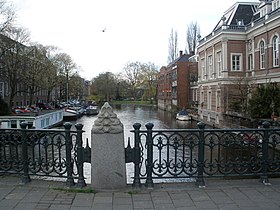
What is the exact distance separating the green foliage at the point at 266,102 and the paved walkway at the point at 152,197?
19336 millimetres

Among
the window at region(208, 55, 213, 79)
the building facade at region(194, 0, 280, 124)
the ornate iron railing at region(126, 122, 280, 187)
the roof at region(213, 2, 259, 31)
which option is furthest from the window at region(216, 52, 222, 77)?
the ornate iron railing at region(126, 122, 280, 187)

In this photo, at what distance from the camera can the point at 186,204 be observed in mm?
4500

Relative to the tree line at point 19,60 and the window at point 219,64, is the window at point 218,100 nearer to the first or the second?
the window at point 219,64

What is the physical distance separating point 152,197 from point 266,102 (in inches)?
842

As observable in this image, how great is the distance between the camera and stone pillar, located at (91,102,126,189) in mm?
5090

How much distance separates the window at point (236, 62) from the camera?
34094 mm

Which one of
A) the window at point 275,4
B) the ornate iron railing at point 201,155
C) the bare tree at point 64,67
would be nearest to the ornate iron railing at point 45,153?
the ornate iron railing at point 201,155

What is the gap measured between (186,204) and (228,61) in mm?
31611

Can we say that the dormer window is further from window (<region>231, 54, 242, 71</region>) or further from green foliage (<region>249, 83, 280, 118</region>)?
green foliage (<region>249, 83, 280, 118</region>)

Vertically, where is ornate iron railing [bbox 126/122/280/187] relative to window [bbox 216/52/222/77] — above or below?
below

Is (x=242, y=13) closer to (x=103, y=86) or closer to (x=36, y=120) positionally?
(x=103, y=86)

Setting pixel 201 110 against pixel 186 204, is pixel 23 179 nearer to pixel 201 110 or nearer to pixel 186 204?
pixel 186 204

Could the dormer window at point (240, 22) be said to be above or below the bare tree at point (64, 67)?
above

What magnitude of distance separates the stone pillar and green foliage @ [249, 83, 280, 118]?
20.8 meters
